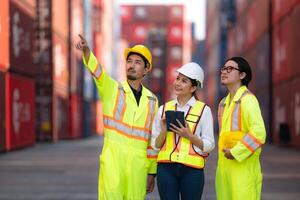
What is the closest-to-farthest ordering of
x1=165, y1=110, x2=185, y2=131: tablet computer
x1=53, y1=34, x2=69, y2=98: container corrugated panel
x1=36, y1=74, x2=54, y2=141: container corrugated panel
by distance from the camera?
1. x1=165, y1=110, x2=185, y2=131: tablet computer
2. x1=36, y1=74, x2=54, y2=141: container corrugated panel
3. x1=53, y1=34, x2=69, y2=98: container corrugated panel

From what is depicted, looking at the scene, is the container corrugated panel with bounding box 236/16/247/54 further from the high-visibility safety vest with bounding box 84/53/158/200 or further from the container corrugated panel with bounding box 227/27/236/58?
the high-visibility safety vest with bounding box 84/53/158/200

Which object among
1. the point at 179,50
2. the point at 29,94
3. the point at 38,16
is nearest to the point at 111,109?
the point at 29,94

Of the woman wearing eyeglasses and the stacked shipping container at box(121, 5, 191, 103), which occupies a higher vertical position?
the stacked shipping container at box(121, 5, 191, 103)

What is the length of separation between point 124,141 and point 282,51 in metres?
26.1

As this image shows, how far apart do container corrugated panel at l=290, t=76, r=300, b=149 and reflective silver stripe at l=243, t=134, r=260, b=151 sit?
21511 mm

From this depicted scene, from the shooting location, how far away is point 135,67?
205 inches

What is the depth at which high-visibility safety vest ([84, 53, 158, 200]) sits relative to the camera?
5012 mm

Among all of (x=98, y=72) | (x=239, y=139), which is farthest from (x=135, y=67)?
(x=239, y=139)

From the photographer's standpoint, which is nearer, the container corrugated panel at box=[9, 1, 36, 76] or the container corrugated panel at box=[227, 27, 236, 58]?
the container corrugated panel at box=[9, 1, 36, 76]

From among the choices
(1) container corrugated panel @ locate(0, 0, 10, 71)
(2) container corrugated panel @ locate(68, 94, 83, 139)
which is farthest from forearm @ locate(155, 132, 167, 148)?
(2) container corrugated panel @ locate(68, 94, 83, 139)

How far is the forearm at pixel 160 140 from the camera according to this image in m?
4.84

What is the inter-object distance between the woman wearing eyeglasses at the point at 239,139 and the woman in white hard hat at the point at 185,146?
173 millimetres

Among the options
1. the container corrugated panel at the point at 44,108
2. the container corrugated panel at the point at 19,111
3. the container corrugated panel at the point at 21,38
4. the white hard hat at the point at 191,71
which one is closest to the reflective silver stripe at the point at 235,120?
the white hard hat at the point at 191,71

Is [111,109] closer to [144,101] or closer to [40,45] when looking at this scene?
[144,101]
